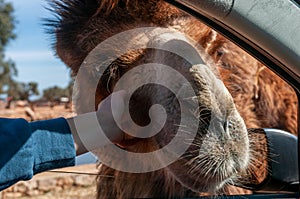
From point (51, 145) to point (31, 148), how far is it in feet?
0.22

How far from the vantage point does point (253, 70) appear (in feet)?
10.7

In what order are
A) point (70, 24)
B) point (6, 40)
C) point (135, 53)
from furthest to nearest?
1. point (6, 40)
2. point (70, 24)
3. point (135, 53)

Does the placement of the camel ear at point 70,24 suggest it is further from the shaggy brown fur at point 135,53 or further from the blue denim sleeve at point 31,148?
the blue denim sleeve at point 31,148

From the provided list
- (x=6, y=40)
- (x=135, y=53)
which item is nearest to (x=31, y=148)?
(x=135, y=53)

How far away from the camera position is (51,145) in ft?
4.66

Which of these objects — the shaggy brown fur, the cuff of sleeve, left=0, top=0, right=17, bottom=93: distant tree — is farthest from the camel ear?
left=0, top=0, right=17, bottom=93: distant tree

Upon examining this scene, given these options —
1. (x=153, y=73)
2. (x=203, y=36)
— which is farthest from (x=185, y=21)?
(x=153, y=73)

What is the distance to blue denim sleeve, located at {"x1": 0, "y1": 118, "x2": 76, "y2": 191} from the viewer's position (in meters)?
1.33

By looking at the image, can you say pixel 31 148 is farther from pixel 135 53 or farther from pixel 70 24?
pixel 70 24

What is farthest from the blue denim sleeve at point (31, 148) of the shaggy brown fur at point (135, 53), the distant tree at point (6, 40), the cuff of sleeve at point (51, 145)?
the distant tree at point (6, 40)

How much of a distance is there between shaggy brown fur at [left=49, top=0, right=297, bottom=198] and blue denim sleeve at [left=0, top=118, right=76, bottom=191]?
0.67 metres

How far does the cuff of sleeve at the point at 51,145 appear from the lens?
1.41 m

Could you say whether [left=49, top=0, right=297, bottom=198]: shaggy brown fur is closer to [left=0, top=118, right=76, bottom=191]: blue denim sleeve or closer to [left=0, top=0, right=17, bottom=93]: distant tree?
[left=0, top=118, right=76, bottom=191]: blue denim sleeve

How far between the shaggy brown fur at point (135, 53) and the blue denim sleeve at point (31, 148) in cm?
67
